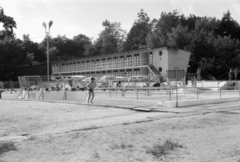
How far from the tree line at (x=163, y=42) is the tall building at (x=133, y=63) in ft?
26.6

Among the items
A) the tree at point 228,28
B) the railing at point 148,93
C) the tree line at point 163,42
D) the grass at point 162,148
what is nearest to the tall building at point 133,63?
the tree line at point 163,42

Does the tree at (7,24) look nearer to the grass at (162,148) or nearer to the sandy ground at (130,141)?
the sandy ground at (130,141)

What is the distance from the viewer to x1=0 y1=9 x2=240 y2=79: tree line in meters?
56.7

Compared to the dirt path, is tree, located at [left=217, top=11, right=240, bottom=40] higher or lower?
higher

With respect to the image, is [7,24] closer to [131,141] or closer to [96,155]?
[96,155]

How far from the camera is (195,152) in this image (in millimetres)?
5836

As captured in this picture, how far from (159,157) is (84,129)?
145 inches

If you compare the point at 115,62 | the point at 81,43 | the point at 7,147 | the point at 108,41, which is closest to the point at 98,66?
the point at 115,62

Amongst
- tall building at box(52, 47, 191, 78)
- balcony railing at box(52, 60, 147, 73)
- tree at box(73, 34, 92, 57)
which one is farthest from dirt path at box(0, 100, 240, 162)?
tree at box(73, 34, 92, 57)

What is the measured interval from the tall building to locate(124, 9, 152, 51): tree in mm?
20957

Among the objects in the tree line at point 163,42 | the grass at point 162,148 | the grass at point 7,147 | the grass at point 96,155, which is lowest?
the grass at point 96,155

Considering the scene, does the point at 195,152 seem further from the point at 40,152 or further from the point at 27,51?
the point at 27,51

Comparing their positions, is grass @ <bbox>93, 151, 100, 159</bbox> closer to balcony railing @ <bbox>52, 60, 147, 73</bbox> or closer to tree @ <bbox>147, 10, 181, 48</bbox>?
balcony railing @ <bbox>52, 60, 147, 73</bbox>

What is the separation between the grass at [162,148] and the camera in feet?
18.6
